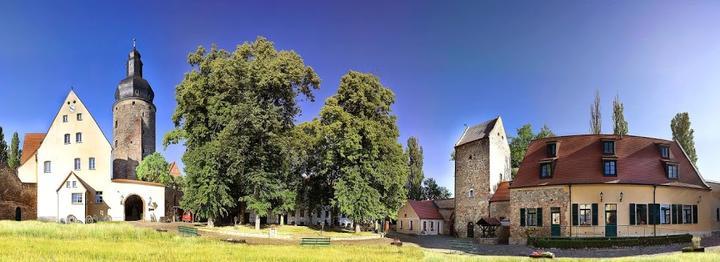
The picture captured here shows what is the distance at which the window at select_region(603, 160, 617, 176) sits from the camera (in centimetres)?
3805

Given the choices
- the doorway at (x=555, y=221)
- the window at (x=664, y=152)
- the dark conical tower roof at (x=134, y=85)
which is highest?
the dark conical tower roof at (x=134, y=85)

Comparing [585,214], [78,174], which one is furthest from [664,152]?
[78,174]

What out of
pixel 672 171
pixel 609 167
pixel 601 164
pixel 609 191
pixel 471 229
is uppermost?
pixel 601 164

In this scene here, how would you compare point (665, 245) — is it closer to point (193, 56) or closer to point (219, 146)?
point (219, 146)

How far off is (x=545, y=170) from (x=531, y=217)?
11.1 ft

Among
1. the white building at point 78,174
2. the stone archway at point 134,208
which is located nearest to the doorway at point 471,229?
the white building at point 78,174

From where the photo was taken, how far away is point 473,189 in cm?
5284

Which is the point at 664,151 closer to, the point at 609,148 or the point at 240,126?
the point at 609,148

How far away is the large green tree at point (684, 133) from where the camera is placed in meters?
57.7

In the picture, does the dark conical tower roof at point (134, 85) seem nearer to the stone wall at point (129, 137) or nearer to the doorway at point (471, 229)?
the stone wall at point (129, 137)

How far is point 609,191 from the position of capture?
123 feet

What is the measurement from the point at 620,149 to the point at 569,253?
1030 centimetres

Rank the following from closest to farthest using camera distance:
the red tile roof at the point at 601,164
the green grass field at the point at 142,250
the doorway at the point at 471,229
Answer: the green grass field at the point at 142,250 < the red tile roof at the point at 601,164 < the doorway at the point at 471,229

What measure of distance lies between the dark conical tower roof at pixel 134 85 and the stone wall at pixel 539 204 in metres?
54.2
